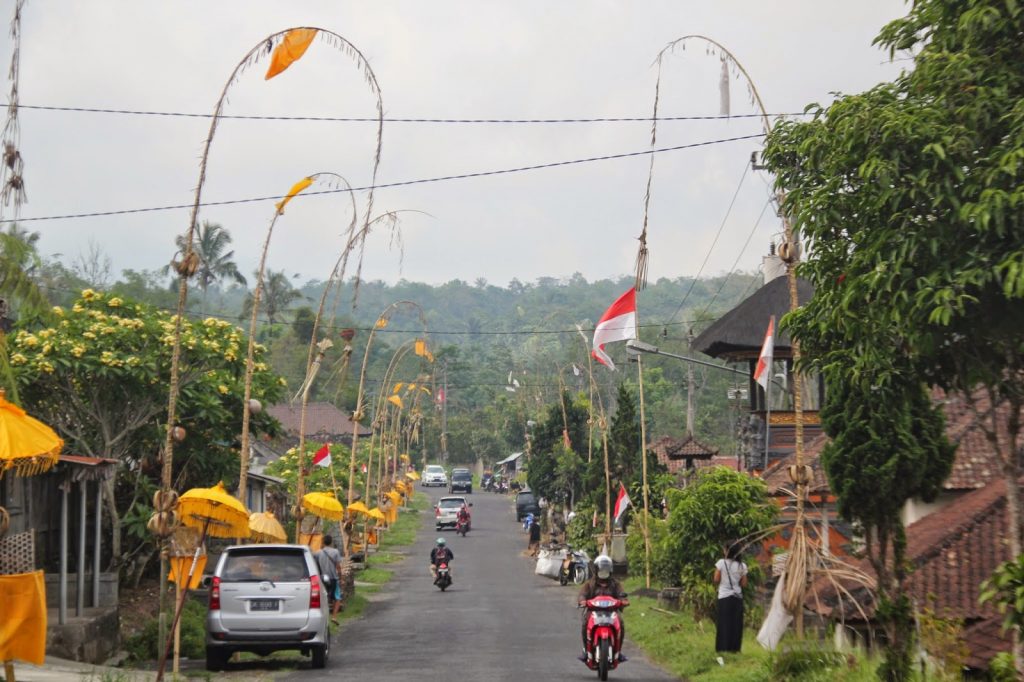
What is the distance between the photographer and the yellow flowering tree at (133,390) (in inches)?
842

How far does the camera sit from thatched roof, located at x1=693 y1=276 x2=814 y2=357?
29281 millimetres

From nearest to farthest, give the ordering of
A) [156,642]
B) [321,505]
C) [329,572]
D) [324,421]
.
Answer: [156,642], [329,572], [321,505], [324,421]

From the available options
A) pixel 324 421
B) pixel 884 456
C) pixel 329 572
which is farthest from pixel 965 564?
pixel 324 421

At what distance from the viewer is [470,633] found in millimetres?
21375

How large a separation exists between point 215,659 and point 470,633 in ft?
19.5

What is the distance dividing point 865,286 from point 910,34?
2530mm

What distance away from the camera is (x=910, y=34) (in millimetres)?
11805

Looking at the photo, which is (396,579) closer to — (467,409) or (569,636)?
(569,636)

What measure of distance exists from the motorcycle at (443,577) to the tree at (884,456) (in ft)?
70.4

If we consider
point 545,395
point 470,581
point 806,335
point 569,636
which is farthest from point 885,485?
point 545,395

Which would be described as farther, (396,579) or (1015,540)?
(396,579)

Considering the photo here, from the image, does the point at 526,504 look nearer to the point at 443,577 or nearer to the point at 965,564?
the point at 443,577

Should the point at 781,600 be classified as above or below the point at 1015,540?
below

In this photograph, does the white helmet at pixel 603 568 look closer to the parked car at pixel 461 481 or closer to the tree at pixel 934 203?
the tree at pixel 934 203
